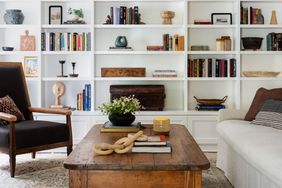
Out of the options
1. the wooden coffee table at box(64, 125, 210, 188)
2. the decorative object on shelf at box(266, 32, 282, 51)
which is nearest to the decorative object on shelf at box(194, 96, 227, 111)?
the decorative object on shelf at box(266, 32, 282, 51)

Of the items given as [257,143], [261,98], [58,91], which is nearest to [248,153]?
[257,143]

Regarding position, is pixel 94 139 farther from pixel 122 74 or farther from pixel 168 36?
pixel 168 36

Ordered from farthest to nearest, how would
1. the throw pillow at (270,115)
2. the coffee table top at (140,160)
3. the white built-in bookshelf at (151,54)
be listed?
the white built-in bookshelf at (151,54) < the throw pillow at (270,115) < the coffee table top at (140,160)

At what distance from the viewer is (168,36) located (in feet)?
17.0

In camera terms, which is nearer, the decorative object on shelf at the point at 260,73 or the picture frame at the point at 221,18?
the decorative object on shelf at the point at 260,73

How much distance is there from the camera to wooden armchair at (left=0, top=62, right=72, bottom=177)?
3.72 metres

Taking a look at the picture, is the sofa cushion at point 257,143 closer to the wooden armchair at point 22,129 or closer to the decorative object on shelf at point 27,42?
the wooden armchair at point 22,129

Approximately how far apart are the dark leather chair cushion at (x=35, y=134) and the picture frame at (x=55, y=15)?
162cm

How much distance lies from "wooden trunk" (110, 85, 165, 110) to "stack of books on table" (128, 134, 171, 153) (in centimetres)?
219

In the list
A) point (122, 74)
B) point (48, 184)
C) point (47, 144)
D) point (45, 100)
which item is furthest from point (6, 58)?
point (48, 184)

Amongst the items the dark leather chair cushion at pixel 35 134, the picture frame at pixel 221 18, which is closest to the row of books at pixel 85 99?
the dark leather chair cushion at pixel 35 134

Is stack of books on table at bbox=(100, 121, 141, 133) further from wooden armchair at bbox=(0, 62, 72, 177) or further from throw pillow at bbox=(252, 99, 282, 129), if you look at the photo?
throw pillow at bbox=(252, 99, 282, 129)

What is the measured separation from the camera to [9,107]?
4176 mm

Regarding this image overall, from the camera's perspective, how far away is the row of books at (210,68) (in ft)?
16.9
